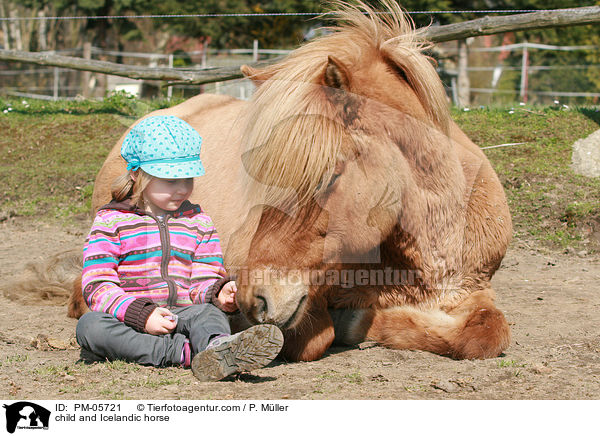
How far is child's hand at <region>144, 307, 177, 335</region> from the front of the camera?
3.09m

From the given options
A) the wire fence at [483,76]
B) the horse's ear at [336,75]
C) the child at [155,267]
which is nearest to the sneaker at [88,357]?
the child at [155,267]

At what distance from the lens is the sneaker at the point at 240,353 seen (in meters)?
2.67

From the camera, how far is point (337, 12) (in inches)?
141

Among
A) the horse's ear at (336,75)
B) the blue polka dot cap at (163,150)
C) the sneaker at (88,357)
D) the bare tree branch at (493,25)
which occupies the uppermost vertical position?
the bare tree branch at (493,25)

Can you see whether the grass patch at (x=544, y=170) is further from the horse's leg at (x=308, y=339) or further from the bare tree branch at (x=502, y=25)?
the horse's leg at (x=308, y=339)

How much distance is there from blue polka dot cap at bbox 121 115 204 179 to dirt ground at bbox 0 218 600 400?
1015mm

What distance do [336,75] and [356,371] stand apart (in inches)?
55.9

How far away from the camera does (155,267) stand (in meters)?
3.39

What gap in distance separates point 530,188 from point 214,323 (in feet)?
17.3

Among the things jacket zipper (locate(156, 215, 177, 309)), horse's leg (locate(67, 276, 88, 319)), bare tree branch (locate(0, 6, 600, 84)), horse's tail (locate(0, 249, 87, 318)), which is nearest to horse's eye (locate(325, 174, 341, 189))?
jacket zipper (locate(156, 215, 177, 309))

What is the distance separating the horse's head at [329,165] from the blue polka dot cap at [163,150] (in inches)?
18.8
